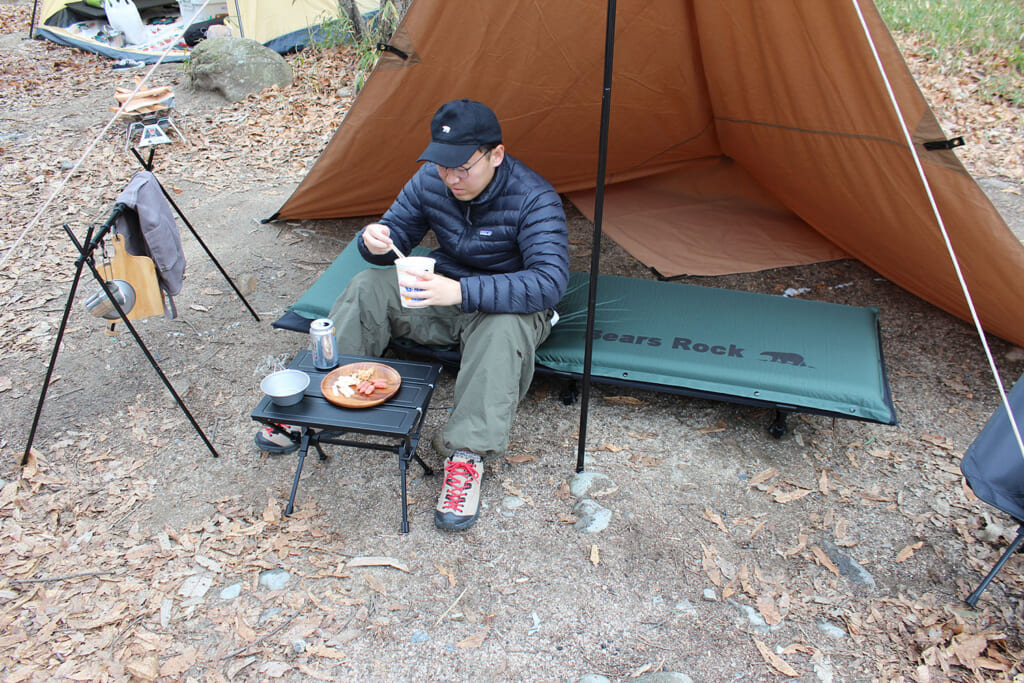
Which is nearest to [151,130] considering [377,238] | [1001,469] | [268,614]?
[377,238]

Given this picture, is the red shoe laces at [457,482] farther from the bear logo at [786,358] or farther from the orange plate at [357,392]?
the bear logo at [786,358]

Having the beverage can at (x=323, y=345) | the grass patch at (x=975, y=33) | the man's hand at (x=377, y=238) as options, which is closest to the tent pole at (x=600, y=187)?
the man's hand at (x=377, y=238)

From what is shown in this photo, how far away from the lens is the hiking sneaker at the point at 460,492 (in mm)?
2590

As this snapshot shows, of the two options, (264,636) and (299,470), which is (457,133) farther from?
(264,636)

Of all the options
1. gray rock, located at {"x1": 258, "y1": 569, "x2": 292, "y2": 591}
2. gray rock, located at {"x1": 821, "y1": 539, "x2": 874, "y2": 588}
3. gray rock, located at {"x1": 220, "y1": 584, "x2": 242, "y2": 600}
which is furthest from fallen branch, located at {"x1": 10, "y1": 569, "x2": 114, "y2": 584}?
gray rock, located at {"x1": 821, "y1": 539, "x2": 874, "y2": 588}

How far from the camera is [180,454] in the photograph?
2973 millimetres

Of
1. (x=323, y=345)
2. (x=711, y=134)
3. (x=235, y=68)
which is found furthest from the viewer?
(x=235, y=68)

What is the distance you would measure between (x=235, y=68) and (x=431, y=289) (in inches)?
230

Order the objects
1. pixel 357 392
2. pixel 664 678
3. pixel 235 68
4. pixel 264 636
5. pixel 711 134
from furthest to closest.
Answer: pixel 235 68 < pixel 711 134 < pixel 357 392 < pixel 264 636 < pixel 664 678

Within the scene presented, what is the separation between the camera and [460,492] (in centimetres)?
263

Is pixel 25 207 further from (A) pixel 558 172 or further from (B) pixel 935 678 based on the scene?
(B) pixel 935 678

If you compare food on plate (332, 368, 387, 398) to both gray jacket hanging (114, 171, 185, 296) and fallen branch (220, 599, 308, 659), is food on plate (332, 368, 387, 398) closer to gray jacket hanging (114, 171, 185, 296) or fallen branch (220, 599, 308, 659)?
fallen branch (220, 599, 308, 659)

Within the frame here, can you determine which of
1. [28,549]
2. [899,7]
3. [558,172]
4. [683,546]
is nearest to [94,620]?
[28,549]

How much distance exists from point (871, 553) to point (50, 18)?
1082cm
